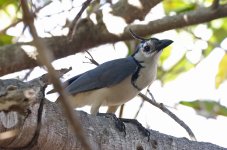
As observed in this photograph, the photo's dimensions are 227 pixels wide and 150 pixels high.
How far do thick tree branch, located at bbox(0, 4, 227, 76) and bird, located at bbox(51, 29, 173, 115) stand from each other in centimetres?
11

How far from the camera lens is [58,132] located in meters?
1.62

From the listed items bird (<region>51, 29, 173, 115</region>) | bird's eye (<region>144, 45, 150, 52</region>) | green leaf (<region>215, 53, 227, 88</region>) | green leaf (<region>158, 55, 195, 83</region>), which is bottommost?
bird (<region>51, 29, 173, 115</region>)

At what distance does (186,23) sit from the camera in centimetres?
281

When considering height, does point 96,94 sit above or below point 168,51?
below

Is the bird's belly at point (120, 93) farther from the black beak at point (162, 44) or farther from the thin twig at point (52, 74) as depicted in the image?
the thin twig at point (52, 74)

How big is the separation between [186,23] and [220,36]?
112cm

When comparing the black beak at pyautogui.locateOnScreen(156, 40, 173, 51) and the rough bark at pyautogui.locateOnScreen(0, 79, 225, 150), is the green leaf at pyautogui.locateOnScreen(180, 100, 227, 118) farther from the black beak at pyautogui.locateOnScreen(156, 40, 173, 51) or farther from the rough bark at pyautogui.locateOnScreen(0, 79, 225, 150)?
the rough bark at pyautogui.locateOnScreen(0, 79, 225, 150)

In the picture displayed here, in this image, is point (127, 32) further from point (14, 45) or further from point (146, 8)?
point (14, 45)

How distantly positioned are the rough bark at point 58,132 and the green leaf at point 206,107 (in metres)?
0.80

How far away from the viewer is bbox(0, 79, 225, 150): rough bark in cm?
141

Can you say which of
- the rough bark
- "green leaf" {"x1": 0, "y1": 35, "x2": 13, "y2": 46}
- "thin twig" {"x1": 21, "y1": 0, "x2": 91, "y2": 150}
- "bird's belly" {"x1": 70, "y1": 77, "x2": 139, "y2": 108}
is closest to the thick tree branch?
"bird's belly" {"x1": 70, "y1": 77, "x2": 139, "y2": 108}

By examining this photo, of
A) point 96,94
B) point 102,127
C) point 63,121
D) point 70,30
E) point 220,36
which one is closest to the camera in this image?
point 63,121

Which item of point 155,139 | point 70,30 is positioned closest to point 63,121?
point 155,139

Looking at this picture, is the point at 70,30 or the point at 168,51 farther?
the point at 168,51
